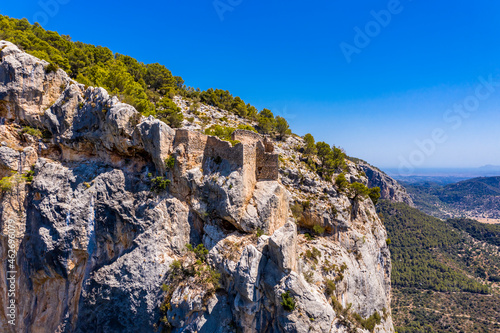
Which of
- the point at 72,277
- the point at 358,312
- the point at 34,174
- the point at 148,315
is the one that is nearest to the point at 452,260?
the point at 358,312

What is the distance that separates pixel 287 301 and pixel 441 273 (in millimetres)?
98965

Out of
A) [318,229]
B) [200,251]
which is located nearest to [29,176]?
[200,251]

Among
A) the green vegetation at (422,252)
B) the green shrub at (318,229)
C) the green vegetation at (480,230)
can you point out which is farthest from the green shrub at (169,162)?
the green vegetation at (480,230)

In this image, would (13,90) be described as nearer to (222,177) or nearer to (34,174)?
(34,174)

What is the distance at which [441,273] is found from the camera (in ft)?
263

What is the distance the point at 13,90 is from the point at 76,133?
7.75 m

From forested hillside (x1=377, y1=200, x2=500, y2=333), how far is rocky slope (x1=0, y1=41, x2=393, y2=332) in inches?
1302

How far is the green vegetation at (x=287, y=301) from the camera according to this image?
16.2 metres

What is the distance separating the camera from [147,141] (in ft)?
76.6

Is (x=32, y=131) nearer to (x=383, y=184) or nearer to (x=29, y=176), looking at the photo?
(x=29, y=176)

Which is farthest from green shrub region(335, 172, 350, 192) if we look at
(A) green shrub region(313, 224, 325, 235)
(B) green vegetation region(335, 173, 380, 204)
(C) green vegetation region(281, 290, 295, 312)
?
(C) green vegetation region(281, 290, 295, 312)

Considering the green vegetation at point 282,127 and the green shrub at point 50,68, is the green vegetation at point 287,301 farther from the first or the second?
the green shrub at point 50,68

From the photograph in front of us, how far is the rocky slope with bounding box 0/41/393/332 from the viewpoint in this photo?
67.1 feet

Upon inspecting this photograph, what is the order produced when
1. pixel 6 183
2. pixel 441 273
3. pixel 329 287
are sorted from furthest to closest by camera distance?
1. pixel 441 273
2. pixel 329 287
3. pixel 6 183
